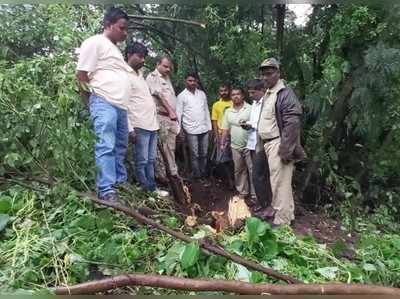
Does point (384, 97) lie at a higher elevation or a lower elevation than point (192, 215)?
higher

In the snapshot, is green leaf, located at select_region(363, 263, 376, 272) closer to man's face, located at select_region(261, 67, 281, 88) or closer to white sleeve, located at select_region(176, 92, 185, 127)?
man's face, located at select_region(261, 67, 281, 88)

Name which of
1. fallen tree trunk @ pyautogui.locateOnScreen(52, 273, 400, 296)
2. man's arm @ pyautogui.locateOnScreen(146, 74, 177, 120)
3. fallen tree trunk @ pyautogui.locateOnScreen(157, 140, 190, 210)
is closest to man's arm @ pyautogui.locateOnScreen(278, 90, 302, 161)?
fallen tree trunk @ pyautogui.locateOnScreen(157, 140, 190, 210)

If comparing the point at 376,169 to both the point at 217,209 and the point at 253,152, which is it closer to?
the point at 253,152

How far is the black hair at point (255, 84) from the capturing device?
271cm

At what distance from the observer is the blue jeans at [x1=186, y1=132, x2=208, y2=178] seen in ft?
8.91

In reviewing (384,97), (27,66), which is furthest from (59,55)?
(384,97)

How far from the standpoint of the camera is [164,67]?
9.39 feet

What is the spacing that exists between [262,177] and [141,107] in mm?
716

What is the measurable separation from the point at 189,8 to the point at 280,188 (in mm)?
993

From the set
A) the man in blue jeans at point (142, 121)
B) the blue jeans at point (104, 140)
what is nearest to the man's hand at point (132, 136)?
the man in blue jeans at point (142, 121)

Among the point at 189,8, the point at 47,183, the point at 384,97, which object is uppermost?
the point at 189,8

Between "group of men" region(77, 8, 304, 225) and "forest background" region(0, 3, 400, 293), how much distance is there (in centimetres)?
9

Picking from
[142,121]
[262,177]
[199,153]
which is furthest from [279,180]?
[142,121]

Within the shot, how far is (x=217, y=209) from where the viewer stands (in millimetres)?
2512
